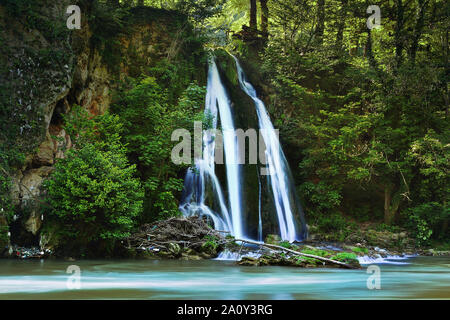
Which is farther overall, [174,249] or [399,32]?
[399,32]

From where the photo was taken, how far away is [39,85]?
12414 millimetres

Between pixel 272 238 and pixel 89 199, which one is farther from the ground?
pixel 89 199

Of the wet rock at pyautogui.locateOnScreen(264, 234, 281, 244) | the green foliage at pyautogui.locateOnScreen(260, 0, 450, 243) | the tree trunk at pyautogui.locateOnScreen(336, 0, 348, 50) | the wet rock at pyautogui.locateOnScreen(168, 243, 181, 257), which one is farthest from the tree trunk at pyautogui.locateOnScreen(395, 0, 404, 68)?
the wet rock at pyautogui.locateOnScreen(168, 243, 181, 257)

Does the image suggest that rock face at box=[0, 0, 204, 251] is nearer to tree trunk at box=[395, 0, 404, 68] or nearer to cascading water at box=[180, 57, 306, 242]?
cascading water at box=[180, 57, 306, 242]

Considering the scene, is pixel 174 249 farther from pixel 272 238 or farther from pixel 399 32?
pixel 399 32

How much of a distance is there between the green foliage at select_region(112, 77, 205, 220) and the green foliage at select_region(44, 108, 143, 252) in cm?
192

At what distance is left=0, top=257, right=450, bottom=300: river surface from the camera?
20.8ft

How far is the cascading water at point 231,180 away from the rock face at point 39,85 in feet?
14.4

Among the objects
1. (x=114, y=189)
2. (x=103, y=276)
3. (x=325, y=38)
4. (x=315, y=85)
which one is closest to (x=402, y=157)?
(x=315, y=85)

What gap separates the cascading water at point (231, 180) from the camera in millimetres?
15594

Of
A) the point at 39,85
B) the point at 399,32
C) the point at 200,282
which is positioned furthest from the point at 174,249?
the point at 399,32

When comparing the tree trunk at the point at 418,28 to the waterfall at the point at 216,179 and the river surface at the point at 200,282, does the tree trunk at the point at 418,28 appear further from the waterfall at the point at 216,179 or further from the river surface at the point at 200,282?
the river surface at the point at 200,282

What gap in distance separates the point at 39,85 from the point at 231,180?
7.80 meters
